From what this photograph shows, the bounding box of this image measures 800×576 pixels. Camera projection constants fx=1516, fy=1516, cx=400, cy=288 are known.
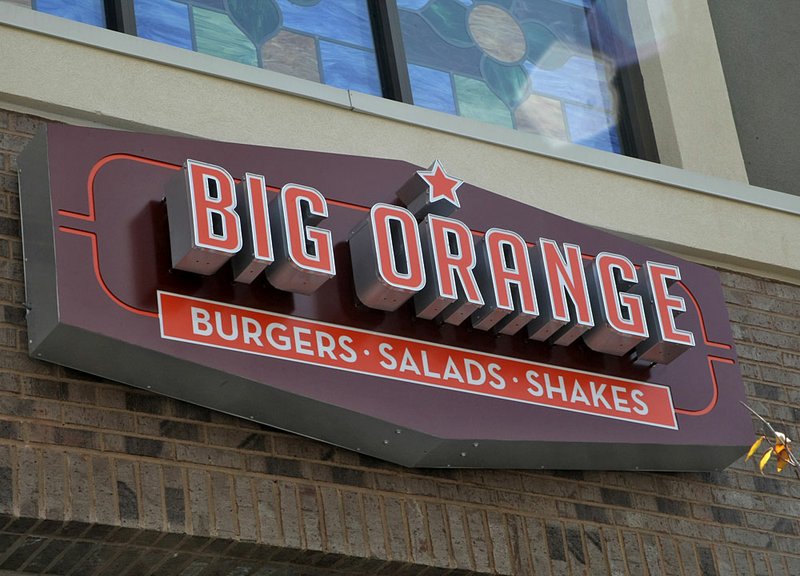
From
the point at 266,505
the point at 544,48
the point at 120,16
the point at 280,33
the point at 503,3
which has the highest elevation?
the point at 503,3

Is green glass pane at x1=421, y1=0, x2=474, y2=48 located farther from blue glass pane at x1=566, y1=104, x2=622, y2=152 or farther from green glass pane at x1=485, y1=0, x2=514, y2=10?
blue glass pane at x1=566, y1=104, x2=622, y2=152

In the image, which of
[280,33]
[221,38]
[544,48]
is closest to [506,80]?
[544,48]

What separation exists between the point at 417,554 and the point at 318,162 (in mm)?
1813

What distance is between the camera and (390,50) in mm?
8055

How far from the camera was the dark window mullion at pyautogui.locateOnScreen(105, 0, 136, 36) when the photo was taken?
721cm

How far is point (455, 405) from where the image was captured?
259 inches

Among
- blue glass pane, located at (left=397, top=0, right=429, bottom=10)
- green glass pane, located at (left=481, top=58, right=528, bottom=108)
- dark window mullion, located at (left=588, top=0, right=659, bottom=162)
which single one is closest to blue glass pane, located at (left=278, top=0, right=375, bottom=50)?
blue glass pane, located at (left=397, top=0, right=429, bottom=10)

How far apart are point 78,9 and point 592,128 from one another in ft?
10.1

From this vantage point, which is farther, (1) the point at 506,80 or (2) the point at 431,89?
(1) the point at 506,80

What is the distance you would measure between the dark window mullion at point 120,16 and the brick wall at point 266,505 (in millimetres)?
910

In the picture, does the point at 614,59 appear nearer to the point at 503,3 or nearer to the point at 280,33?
the point at 503,3

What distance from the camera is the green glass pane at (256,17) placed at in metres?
7.78

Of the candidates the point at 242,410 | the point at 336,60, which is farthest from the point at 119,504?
the point at 336,60

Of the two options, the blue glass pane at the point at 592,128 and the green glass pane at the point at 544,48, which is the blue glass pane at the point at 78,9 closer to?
the green glass pane at the point at 544,48
